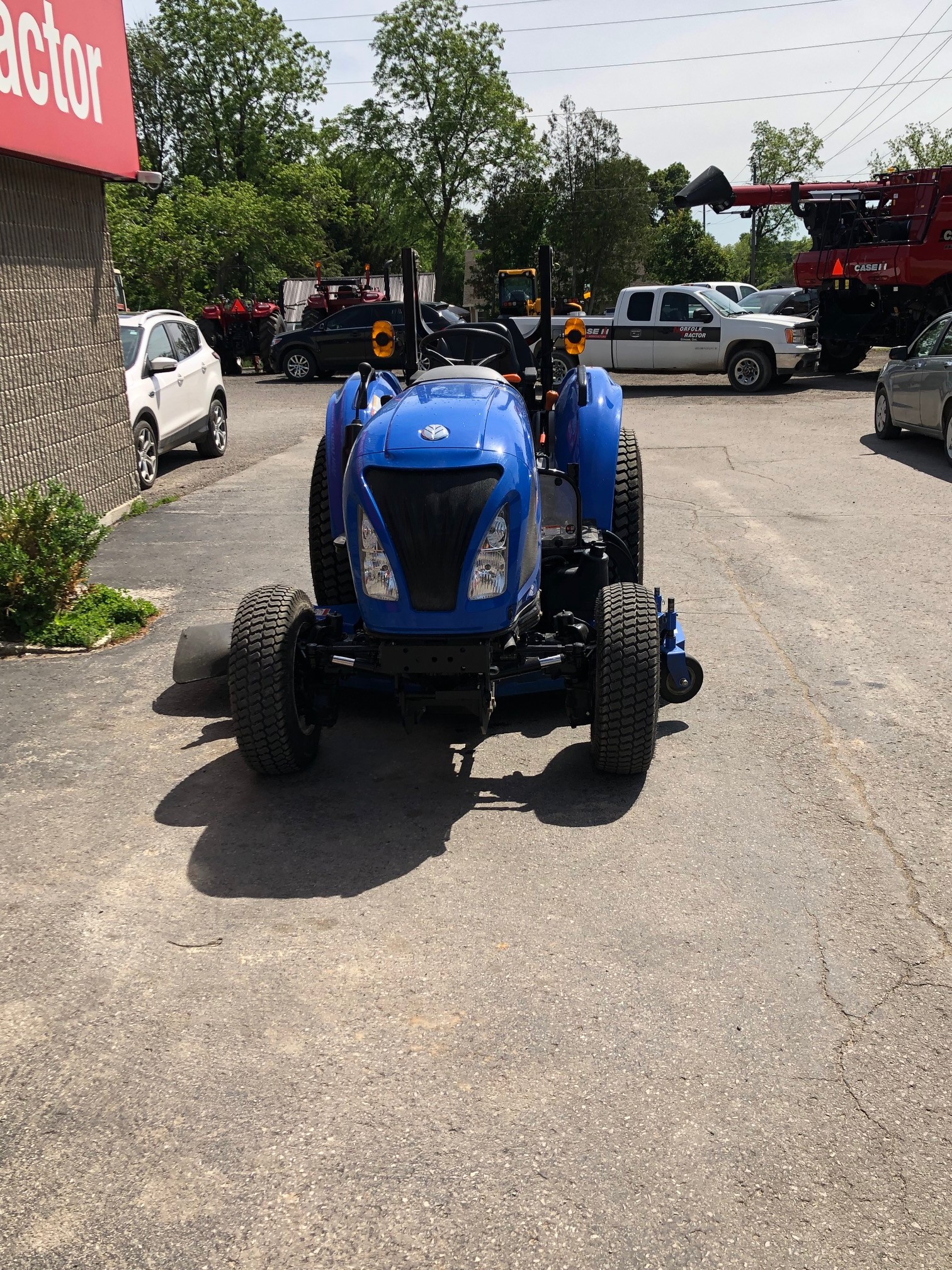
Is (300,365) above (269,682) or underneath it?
Result: underneath

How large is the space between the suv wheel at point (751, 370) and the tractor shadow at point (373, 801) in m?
16.6

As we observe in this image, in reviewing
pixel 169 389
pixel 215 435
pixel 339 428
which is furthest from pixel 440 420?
pixel 215 435

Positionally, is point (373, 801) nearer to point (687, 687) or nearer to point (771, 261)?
point (687, 687)

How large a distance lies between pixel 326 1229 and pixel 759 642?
4991 mm

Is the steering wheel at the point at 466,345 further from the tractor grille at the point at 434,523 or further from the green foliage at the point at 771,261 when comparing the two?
the green foliage at the point at 771,261

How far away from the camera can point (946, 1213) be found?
2.80 metres

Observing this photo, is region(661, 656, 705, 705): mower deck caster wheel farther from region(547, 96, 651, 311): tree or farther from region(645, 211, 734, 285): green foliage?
region(645, 211, 734, 285): green foliage

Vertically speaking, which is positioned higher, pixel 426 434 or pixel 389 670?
pixel 426 434

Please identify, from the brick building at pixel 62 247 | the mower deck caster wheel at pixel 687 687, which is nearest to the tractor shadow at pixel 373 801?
the mower deck caster wheel at pixel 687 687

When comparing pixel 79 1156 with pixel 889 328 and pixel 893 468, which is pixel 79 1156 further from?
pixel 889 328

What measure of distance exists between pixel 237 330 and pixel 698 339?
12882mm

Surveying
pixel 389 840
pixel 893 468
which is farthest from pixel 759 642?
pixel 893 468

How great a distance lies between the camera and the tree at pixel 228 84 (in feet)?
180

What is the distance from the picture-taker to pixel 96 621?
7.65m
